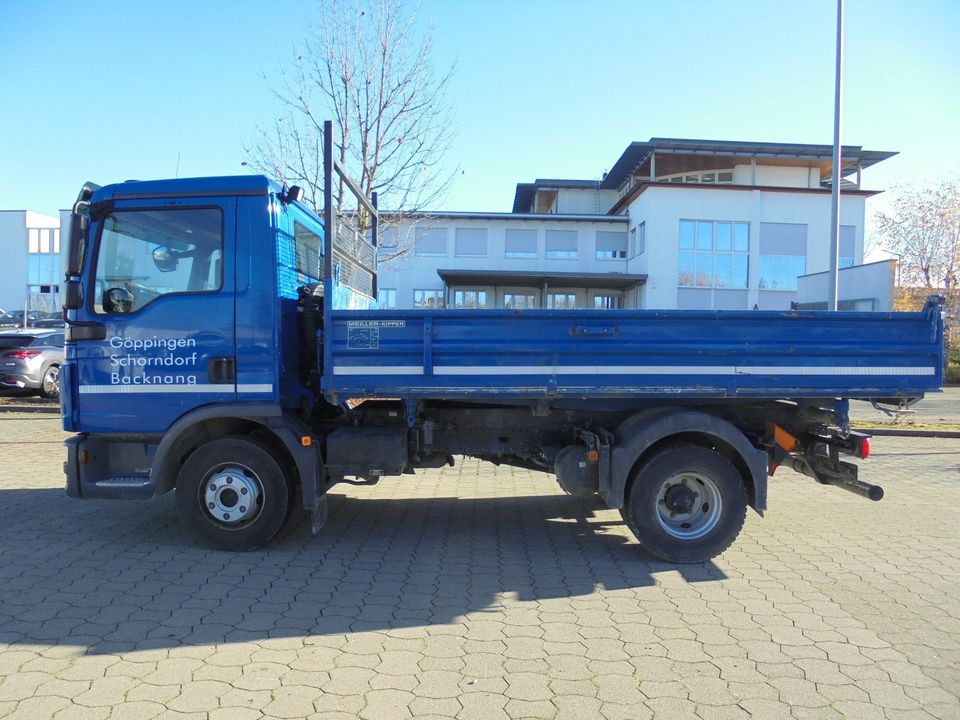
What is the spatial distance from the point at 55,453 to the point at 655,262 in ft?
79.7

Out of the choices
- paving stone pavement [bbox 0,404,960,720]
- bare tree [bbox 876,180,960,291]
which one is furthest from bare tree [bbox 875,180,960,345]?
paving stone pavement [bbox 0,404,960,720]

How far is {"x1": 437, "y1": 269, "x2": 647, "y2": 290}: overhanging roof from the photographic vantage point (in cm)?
2812

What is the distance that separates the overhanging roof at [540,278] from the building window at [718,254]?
2523 millimetres

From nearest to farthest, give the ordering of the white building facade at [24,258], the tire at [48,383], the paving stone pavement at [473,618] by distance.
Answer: the paving stone pavement at [473,618], the tire at [48,383], the white building facade at [24,258]

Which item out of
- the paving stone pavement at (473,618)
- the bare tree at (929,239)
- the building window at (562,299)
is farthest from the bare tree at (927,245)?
the paving stone pavement at (473,618)

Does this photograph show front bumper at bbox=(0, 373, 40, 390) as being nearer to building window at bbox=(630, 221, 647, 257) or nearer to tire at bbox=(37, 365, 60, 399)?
tire at bbox=(37, 365, 60, 399)

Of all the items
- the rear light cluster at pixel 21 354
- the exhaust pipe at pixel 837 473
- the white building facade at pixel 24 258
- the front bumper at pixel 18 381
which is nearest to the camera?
the exhaust pipe at pixel 837 473

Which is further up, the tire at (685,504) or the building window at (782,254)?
the building window at (782,254)

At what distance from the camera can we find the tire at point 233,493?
4.88m

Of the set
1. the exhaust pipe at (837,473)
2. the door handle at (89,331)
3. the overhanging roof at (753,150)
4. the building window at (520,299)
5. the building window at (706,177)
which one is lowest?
the exhaust pipe at (837,473)

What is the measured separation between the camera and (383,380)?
466 centimetres

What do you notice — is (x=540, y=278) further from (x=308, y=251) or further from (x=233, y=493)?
(x=233, y=493)

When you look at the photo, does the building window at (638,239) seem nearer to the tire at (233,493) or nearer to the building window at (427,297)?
the building window at (427,297)

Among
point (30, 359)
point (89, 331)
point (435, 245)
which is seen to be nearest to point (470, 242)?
point (435, 245)
